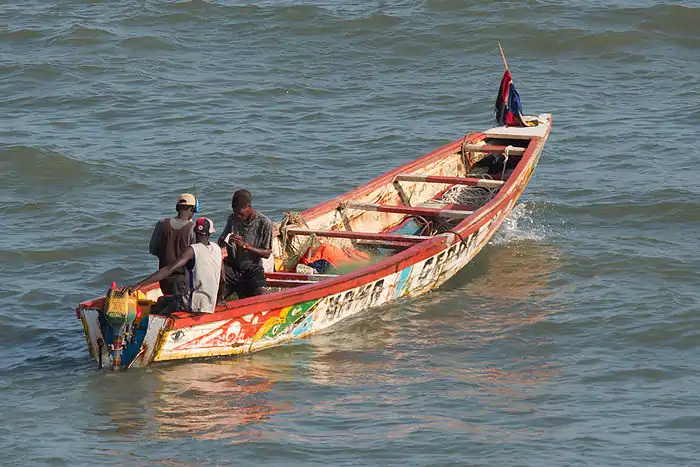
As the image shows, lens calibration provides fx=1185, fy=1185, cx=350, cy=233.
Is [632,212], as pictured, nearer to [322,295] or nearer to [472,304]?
[472,304]

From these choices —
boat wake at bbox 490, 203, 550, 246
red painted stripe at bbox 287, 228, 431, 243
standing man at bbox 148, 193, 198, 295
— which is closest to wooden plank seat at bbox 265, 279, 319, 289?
red painted stripe at bbox 287, 228, 431, 243

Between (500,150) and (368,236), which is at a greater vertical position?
(500,150)

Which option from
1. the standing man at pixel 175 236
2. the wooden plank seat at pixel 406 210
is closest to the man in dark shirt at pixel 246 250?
the standing man at pixel 175 236

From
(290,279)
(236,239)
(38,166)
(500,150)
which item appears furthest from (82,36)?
(236,239)

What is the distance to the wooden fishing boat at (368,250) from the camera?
9.66m

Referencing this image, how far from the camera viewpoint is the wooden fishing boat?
9.66m

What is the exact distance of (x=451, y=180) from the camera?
1336 cm

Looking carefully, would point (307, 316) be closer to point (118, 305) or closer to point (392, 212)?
point (118, 305)

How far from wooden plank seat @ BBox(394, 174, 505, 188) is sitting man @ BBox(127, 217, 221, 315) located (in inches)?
173

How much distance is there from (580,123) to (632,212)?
12.4ft

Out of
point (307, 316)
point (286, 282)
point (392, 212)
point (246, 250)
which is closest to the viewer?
point (246, 250)

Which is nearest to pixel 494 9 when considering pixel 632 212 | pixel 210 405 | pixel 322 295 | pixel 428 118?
pixel 428 118

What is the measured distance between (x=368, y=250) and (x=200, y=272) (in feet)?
11.1

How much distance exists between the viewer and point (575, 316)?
1159cm
